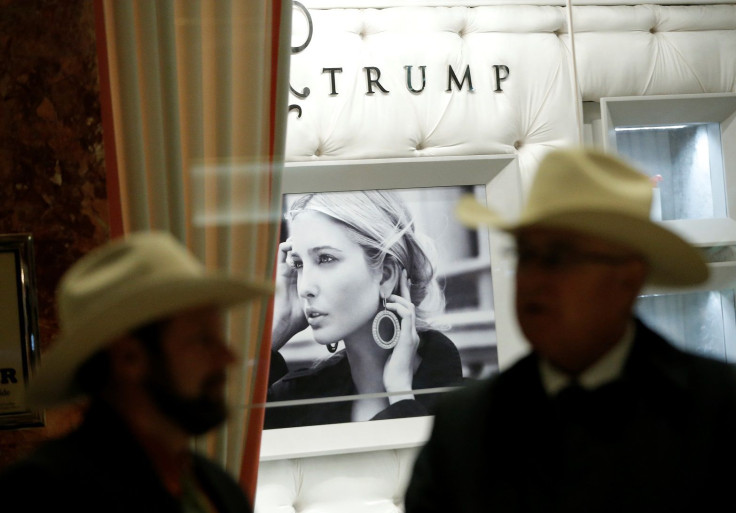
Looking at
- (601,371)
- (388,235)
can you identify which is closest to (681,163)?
(388,235)

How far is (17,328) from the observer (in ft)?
5.60

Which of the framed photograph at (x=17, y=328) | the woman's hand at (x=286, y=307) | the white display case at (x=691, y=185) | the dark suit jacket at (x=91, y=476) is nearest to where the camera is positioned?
the dark suit jacket at (x=91, y=476)

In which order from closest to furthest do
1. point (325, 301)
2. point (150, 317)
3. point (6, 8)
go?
1. point (150, 317)
2. point (6, 8)
3. point (325, 301)

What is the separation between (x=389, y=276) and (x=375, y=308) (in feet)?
0.33

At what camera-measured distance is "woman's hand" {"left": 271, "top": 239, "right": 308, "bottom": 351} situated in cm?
235

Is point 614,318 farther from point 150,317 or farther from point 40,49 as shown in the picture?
point 40,49

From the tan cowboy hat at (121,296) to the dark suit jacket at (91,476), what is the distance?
0.23ft

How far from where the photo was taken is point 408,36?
246 cm

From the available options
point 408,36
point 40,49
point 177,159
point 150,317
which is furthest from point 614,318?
point 408,36

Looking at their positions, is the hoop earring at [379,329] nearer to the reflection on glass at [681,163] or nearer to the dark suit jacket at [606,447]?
the reflection on glass at [681,163]

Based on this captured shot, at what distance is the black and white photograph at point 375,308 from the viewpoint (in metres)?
2.38

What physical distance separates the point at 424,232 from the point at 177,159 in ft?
2.82

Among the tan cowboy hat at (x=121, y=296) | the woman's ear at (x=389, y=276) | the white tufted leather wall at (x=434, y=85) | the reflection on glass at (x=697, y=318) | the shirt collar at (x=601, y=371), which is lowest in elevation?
the reflection on glass at (x=697, y=318)

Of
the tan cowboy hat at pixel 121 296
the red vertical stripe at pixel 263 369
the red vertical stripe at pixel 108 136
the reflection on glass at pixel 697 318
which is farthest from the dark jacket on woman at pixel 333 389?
the tan cowboy hat at pixel 121 296
